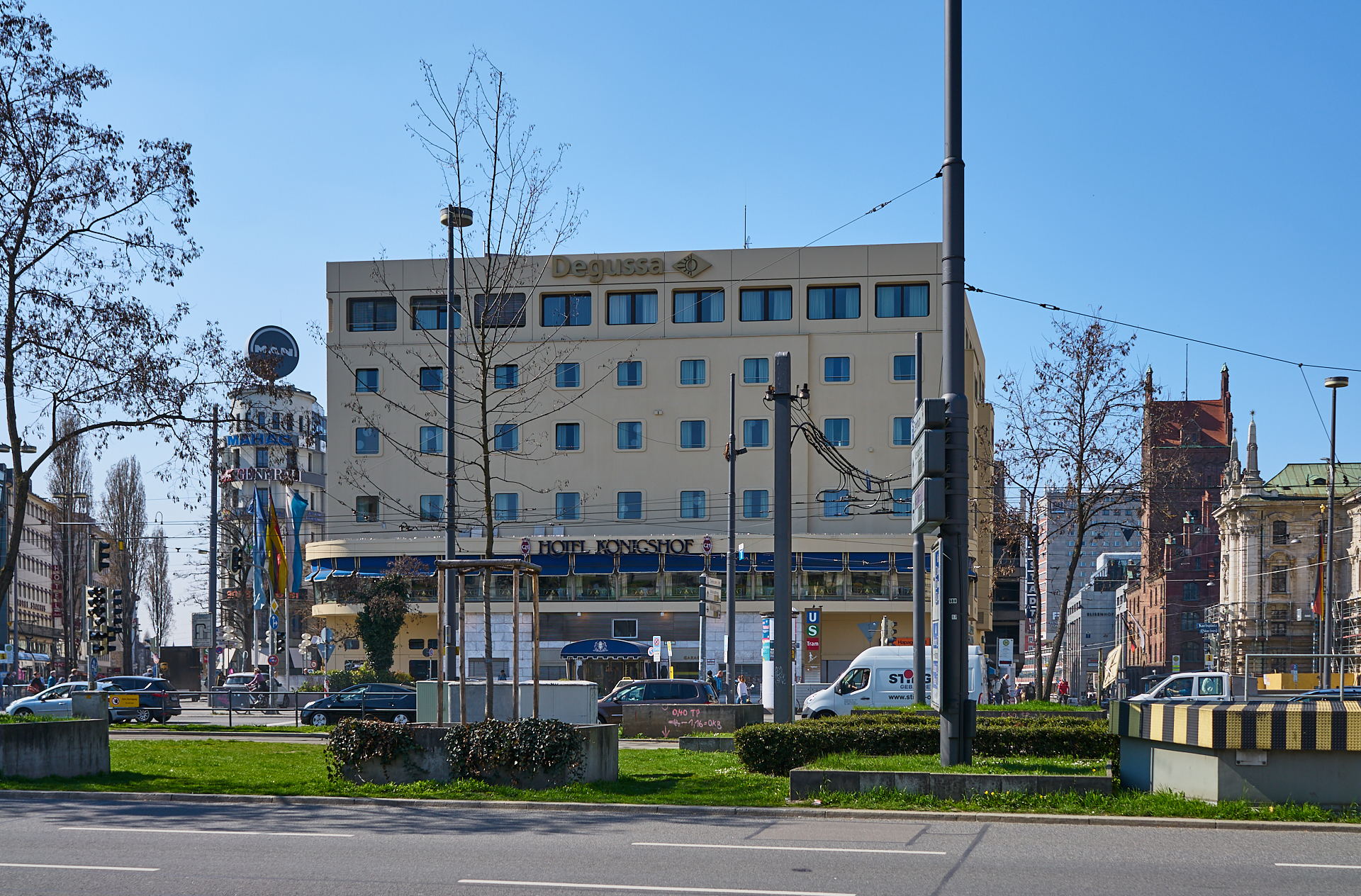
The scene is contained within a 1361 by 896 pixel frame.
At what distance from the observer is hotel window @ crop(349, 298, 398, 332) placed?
7150 cm

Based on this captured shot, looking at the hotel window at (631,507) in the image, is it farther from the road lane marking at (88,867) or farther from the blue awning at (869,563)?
the road lane marking at (88,867)

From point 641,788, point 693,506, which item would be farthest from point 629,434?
point 641,788

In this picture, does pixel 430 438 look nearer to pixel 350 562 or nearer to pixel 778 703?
pixel 350 562

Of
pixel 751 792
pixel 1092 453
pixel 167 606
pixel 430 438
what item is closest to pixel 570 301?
pixel 430 438

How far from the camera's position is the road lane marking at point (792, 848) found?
11.6 m

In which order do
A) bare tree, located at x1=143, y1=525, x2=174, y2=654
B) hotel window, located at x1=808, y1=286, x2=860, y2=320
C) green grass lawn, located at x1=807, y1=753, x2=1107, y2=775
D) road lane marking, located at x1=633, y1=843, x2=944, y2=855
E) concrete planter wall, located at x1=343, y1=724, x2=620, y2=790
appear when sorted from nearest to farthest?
road lane marking, located at x1=633, y1=843, x2=944, y2=855 → green grass lawn, located at x1=807, y1=753, x2=1107, y2=775 → concrete planter wall, located at x1=343, y1=724, x2=620, y2=790 → hotel window, located at x1=808, y1=286, x2=860, y2=320 → bare tree, located at x1=143, y1=525, x2=174, y2=654

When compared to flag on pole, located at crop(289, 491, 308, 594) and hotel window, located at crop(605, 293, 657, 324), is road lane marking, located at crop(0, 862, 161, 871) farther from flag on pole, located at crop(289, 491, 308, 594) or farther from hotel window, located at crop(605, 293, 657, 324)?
hotel window, located at crop(605, 293, 657, 324)

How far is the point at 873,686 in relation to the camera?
34.8 metres

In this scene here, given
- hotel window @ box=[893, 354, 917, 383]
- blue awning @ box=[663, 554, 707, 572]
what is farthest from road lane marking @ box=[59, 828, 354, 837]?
hotel window @ box=[893, 354, 917, 383]

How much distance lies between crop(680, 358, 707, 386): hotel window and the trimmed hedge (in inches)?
2023

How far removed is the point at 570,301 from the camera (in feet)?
230

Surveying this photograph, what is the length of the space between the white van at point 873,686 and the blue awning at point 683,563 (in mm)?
30875

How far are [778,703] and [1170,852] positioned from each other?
31.2 feet

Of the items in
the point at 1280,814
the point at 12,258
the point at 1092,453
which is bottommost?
the point at 1280,814
